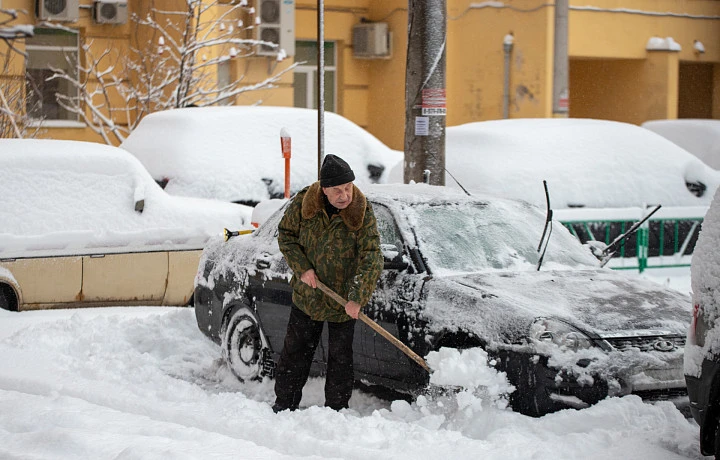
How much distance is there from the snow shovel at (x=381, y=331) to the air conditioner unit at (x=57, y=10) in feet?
48.6

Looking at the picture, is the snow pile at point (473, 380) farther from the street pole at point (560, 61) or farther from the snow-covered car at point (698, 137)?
the snow-covered car at point (698, 137)

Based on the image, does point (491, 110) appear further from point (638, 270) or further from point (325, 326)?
point (325, 326)

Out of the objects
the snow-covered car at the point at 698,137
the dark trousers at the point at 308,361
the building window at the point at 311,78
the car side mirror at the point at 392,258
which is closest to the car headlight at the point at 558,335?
the car side mirror at the point at 392,258

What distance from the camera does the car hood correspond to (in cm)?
607

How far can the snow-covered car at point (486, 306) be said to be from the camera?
5883 mm

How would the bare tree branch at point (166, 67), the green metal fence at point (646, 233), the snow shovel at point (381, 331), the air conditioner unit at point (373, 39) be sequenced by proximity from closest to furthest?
1. the snow shovel at point (381, 331)
2. the green metal fence at point (646, 233)
3. the bare tree branch at point (166, 67)
4. the air conditioner unit at point (373, 39)

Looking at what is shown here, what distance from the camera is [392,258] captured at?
6.59 meters

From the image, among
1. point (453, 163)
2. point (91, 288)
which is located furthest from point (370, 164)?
point (91, 288)

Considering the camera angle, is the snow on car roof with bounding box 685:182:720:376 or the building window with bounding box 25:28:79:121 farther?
the building window with bounding box 25:28:79:121

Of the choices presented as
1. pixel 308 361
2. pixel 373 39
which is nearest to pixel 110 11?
pixel 373 39

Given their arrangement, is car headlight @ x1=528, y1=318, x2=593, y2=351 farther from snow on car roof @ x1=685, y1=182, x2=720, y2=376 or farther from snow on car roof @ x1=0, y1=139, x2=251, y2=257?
snow on car roof @ x1=0, y1=139, x2=251, y2=257

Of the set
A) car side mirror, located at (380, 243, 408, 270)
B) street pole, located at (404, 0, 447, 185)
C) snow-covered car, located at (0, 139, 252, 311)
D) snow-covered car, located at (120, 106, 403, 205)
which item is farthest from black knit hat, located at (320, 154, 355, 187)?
snow-covered car, located at (120, 106, 403, 205)

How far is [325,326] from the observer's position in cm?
715

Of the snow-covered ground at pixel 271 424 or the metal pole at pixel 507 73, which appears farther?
the metal pole at pixel 507 73
